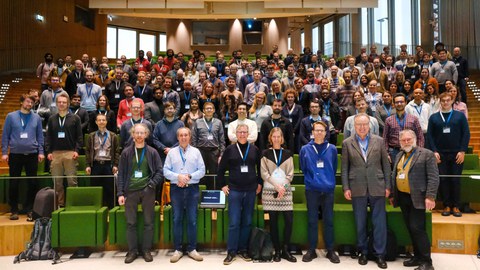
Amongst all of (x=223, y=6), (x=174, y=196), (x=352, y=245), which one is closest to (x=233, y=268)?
(x=174, y=196)

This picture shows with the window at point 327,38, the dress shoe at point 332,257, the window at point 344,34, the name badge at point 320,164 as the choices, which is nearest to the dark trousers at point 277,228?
the dress shoe at point 332,257

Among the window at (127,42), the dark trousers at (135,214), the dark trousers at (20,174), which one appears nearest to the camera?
the dark trousers at (135,214)

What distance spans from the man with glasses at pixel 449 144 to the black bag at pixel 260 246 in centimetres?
220

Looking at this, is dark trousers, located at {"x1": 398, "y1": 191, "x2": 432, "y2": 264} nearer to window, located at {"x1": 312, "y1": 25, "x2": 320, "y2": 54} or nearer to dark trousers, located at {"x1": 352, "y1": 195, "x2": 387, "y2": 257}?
dark trousers, located at {"x1": 352, "y1": 195, "x2": 387, "y2": 257}

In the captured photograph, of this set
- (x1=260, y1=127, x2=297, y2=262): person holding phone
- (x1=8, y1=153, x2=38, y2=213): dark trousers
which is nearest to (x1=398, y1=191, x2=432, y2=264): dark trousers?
(x1=260, y1=127, x2=297, y2=262): person holding phone

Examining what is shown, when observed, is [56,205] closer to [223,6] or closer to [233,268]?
[233,268]

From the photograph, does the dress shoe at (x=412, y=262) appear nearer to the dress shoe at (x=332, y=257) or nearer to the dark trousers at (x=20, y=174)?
the dress shoe at (x=332, y=257)

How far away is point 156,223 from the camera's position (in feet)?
16.5

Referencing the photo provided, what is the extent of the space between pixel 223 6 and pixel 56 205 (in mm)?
13169

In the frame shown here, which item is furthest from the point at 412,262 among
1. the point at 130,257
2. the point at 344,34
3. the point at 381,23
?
the point at 344,34

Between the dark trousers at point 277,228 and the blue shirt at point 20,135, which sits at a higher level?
the blue shirt at point 20,135

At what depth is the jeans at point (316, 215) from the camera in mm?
4676

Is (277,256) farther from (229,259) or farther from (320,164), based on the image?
(320,164)

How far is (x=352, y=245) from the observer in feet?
16.1
